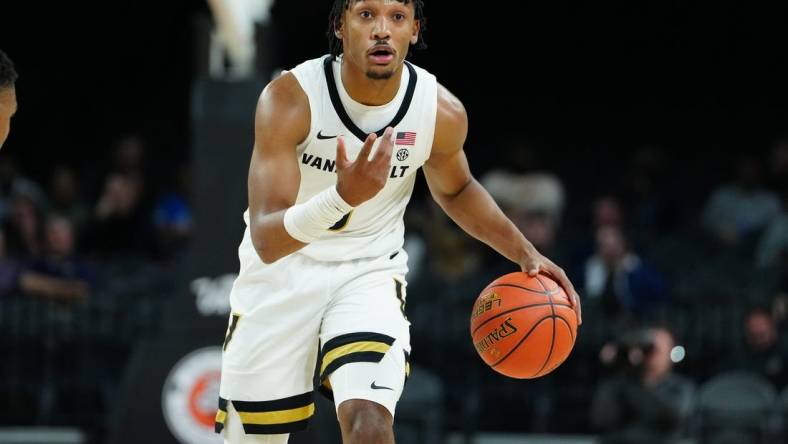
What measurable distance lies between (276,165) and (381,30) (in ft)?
1.83

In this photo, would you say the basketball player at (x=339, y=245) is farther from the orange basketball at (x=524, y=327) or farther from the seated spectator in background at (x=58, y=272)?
the seated spectator in background at (x=58, y=272)

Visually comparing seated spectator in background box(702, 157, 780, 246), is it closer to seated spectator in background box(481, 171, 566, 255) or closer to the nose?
→ seated spectator in background box(481, 171, 566, 255)

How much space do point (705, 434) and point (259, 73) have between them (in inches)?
149

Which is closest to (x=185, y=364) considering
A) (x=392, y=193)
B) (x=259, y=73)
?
(x=259, y=73)

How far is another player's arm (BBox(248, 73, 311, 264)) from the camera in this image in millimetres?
4270

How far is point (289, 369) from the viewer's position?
472 cm

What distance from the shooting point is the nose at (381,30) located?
440 cm

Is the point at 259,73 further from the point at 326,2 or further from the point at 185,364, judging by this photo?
the point at 326,2

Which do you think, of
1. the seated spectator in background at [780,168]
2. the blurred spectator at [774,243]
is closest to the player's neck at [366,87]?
the blurred spectator at [774,243]

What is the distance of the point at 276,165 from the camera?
4.39m

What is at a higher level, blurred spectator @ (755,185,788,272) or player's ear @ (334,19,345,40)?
player's ear @ (334,19,345,40)

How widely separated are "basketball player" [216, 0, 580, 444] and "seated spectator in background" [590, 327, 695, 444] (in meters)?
3.03

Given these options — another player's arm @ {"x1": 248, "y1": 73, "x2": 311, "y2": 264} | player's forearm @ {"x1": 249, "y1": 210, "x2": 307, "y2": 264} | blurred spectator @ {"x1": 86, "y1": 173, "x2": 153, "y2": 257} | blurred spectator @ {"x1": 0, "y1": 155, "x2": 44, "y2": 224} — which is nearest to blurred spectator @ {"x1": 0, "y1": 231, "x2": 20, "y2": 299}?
blurred spectator @ {"x1": 86, "y1": 173, "x2": 153, "y2": 257}

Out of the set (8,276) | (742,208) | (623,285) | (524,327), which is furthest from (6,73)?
(742,208)
